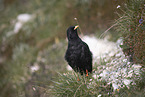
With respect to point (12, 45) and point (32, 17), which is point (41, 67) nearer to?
point (12, 45)

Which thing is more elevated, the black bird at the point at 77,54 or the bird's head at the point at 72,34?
the bird's head at the point at 72,34

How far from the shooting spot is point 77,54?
3203 millimetres

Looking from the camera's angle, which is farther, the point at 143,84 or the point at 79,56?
the point at 79,56

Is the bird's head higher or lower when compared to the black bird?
higher

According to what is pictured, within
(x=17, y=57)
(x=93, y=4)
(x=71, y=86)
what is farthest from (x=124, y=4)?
(x=17, y=57)

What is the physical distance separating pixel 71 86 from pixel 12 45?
210 inches

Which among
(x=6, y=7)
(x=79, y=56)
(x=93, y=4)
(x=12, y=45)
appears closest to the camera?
(x=79, y=56)

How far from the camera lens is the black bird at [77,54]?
321cm

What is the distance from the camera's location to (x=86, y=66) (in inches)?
130

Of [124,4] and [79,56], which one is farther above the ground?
Result: [124,4]

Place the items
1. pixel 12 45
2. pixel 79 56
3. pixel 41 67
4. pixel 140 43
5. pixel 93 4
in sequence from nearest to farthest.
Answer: pixel 140 43, pixel 79 56, pixel 41 67, pixel 93 4, pixel 12 45

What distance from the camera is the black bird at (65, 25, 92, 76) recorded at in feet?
10.5

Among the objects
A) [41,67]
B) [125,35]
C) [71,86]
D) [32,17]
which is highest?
[32,17]

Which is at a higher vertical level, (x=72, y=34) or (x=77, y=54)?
(x=72, y=34)
